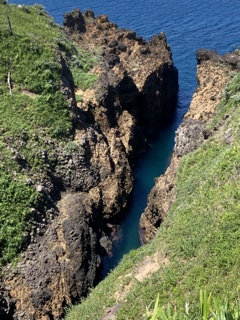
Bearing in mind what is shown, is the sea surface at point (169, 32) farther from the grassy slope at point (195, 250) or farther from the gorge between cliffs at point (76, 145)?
the grassy slope at point (195, 250)

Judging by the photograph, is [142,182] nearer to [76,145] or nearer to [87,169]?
[87,169]

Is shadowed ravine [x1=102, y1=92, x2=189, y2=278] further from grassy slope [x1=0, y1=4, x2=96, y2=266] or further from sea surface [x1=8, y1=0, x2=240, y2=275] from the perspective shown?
grassy slope [x1=0, y1=4, x2=96, y2=266]

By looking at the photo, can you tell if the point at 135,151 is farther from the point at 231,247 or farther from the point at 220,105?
the point at 231,247

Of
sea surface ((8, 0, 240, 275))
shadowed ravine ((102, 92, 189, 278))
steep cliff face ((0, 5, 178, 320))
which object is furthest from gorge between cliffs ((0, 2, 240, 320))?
sea surface ((8, 0, 240, 275))

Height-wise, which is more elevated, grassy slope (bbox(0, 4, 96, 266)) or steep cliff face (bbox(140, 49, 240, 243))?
grassy slope (bbox(0, 4, 96, 266))

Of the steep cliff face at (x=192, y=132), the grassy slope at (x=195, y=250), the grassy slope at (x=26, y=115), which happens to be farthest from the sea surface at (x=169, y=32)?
the grassy slope at (x=195, y=250)
